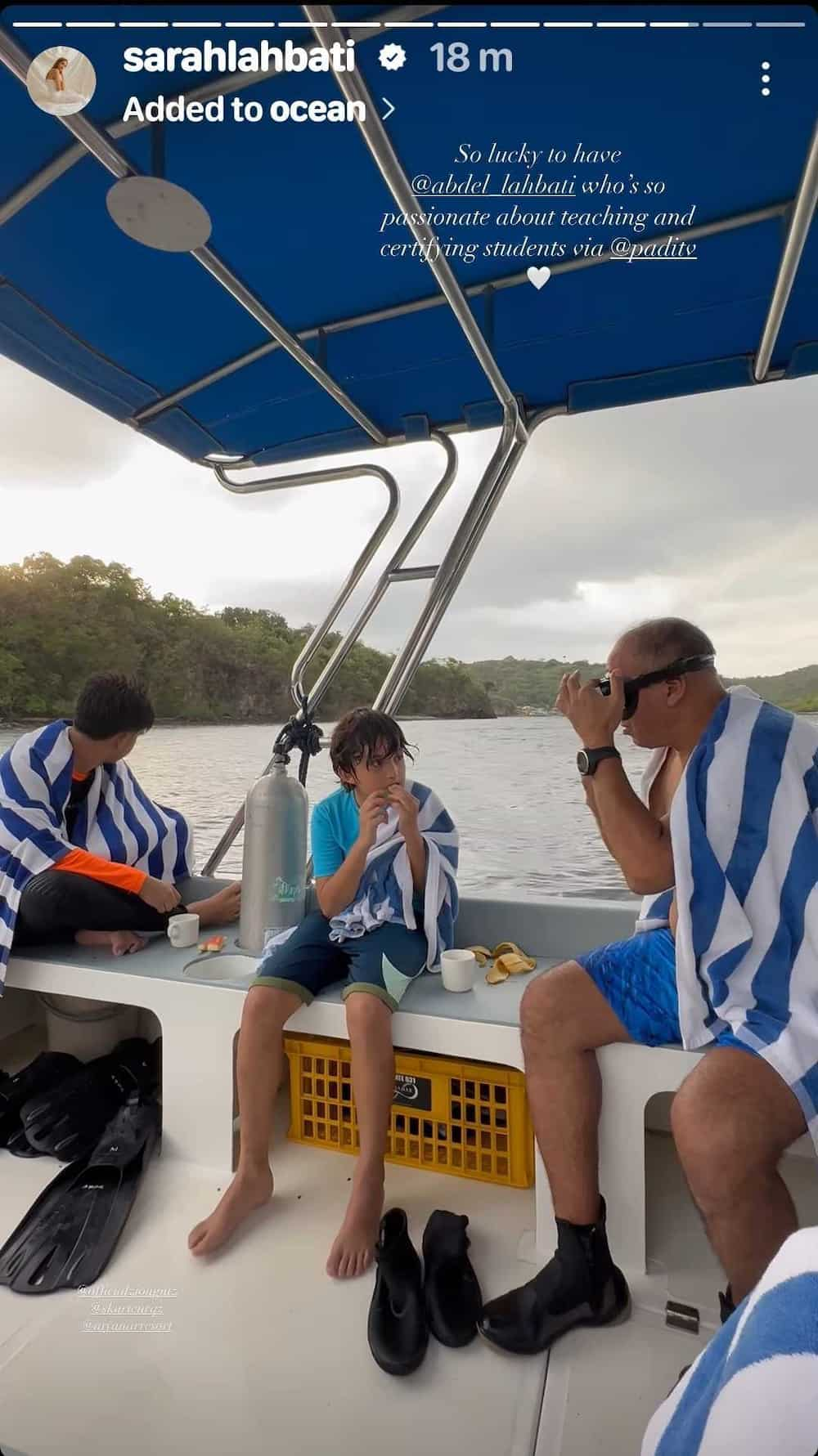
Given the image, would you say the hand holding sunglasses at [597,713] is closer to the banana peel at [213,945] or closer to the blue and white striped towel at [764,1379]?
the blue and white striped towel at [764,1379]

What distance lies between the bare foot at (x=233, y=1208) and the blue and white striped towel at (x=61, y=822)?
2.34ft

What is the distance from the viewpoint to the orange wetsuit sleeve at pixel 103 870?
5.48 ft

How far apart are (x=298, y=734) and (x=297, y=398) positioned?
0.84 meters

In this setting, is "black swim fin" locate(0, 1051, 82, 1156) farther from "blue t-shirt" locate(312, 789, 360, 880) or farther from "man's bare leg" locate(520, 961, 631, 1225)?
"man's bare leg" locate(520, 961, 631, 1225)

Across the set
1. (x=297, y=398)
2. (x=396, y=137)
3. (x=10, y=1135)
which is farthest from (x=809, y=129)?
(x=10, y=1135)

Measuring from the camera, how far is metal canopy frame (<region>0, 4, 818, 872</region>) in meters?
0.87

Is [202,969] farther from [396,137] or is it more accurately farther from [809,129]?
[809,129]

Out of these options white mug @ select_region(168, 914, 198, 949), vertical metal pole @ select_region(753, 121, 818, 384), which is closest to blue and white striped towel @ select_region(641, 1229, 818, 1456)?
vertical metal pole @ select_region(753, 121, 818, 384)

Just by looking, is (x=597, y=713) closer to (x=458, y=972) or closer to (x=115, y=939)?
(x=458, y=972)

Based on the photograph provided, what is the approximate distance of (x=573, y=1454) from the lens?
81cm

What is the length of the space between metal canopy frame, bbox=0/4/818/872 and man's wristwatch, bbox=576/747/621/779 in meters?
0.74

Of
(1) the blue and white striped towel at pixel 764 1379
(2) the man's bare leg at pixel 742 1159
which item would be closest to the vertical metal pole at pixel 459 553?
(2) the man's bare leg at pixel 742 1159

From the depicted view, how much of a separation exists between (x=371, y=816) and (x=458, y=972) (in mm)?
371

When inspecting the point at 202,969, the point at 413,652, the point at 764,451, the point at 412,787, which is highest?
the point at 764,451
